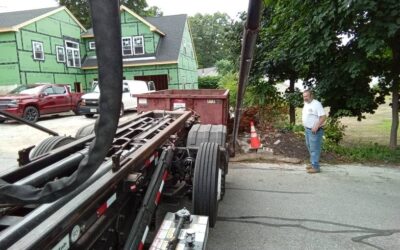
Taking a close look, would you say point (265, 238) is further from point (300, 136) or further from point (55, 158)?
point (300, 136)

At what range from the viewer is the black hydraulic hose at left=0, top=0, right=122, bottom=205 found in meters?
1.00

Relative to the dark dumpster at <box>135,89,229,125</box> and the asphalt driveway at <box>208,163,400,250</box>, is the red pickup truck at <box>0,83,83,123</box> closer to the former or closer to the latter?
the dark dumpster at <box>135,89,229,125</box>

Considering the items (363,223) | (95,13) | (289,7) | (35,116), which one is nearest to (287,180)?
(363,223)

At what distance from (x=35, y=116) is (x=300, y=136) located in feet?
39.2

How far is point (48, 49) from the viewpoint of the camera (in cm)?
2514

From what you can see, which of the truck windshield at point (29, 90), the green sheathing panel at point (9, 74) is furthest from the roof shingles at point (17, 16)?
the truck windshield at point (29, 90)

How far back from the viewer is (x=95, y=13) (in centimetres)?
98

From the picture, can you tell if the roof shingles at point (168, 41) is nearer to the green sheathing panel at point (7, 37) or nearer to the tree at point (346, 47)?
the green sheathing panel at point (7, 37)

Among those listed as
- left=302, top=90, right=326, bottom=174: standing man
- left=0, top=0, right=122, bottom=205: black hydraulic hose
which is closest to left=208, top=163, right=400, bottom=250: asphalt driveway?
left=302, top=90, right=326, bottom=174: standing man

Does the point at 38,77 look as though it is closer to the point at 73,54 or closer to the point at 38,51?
the point at 38,51

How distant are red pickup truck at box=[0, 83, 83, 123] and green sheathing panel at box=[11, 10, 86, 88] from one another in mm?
6057

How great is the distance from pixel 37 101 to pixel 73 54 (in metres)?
13.0

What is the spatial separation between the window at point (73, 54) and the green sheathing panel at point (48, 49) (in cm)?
39

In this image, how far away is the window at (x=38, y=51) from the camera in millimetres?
23609
